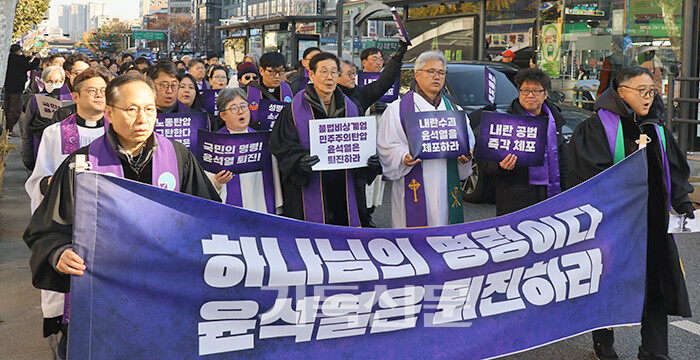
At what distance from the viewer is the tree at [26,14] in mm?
22483

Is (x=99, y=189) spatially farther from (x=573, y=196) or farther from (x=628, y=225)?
(x=628, y=225)

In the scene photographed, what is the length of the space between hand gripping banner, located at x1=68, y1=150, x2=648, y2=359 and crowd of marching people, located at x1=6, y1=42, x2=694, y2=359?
0.71ft

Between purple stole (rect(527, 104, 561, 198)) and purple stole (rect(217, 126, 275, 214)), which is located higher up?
purple stole (rect(527, 104, 561, 198))

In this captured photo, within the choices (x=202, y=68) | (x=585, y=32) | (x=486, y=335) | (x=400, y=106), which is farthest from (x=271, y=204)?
(x=585, y=32)

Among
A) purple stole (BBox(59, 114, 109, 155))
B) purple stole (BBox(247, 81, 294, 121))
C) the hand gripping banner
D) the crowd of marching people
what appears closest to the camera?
the hand gripping banner

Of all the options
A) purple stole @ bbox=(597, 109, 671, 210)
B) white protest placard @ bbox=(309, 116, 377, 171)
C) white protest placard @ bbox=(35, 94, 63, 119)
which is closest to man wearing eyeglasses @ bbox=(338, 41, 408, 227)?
white protest placard @ bbox=(309, 116, 377, 171)

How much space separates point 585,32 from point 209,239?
530 inches

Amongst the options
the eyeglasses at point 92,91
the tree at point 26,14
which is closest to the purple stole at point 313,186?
the eyeglasses at point 92,91

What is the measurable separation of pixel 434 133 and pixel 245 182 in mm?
1559

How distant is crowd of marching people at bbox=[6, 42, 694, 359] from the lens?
11.5 feet

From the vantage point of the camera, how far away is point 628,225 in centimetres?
443

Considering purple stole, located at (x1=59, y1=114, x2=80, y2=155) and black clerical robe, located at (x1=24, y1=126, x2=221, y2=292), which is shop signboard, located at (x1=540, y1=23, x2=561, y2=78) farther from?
black clerical robe, located at (x1=24, y1=126, x2=221, y2=292)

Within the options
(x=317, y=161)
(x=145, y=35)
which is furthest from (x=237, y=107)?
(x=145, y=35)

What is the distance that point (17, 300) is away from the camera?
6.14m
